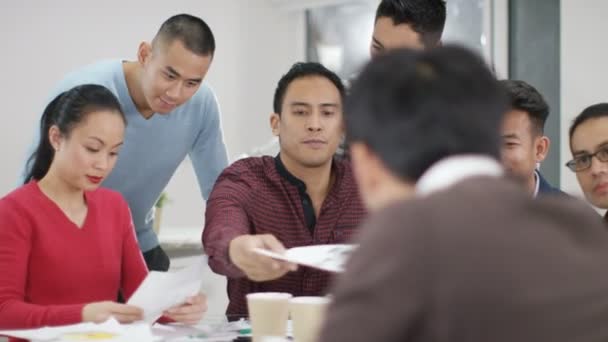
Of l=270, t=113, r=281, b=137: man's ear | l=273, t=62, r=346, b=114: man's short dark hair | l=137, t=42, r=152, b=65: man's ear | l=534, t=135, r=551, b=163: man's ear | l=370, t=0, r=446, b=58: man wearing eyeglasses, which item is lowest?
l=534, t=135, r=551, b=163: man's ear

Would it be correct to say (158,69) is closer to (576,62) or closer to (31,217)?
(31,217)

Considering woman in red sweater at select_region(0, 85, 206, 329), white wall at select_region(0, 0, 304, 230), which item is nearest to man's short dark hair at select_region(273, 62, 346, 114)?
woman in red sweater at select_region(0, 85, 206, 329)

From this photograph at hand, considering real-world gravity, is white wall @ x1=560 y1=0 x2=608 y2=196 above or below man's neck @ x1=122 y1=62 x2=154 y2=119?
above

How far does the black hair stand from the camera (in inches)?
68.6

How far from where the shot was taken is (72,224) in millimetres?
1706

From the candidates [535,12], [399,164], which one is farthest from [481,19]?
[399,164]

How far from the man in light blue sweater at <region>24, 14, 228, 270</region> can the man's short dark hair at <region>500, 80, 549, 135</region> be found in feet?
2.93

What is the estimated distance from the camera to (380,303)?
23.4 inches

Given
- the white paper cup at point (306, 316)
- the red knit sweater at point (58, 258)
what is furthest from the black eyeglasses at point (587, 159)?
the red knit sweater at point (58, 258)

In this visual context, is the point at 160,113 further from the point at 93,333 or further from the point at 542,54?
the point at 542,54

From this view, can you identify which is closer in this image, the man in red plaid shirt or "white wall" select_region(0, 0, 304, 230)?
the man in red plaid shirt

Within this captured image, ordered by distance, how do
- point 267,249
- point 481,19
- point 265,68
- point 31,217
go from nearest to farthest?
point 267,249, point 31,217, point 481,19, point 265,68

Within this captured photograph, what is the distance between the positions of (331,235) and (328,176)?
0.17 metres

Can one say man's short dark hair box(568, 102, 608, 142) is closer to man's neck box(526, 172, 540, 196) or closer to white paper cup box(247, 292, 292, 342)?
man's neck box(526, 172, 540, 196)
